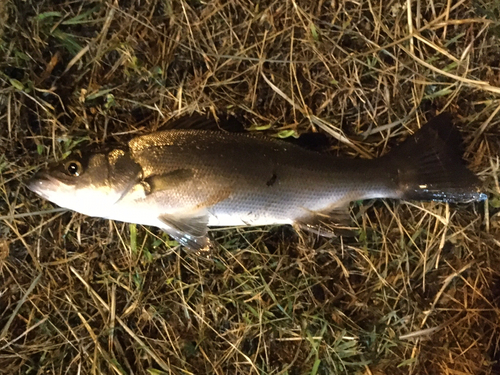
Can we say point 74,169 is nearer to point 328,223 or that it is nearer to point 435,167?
point 328,223

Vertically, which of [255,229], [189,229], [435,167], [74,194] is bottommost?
[255,229]

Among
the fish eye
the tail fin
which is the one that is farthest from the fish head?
the tail fin

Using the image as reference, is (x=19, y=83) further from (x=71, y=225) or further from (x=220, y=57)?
(x=220, y=57)

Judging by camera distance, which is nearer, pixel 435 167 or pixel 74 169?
pixel 74 169

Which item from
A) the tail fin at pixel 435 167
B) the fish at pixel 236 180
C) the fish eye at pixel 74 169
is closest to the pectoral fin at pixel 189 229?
the fish at pixel 236 180

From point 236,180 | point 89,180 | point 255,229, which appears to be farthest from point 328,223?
point 89,180

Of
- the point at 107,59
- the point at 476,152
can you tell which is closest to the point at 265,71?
the point at 107,59
